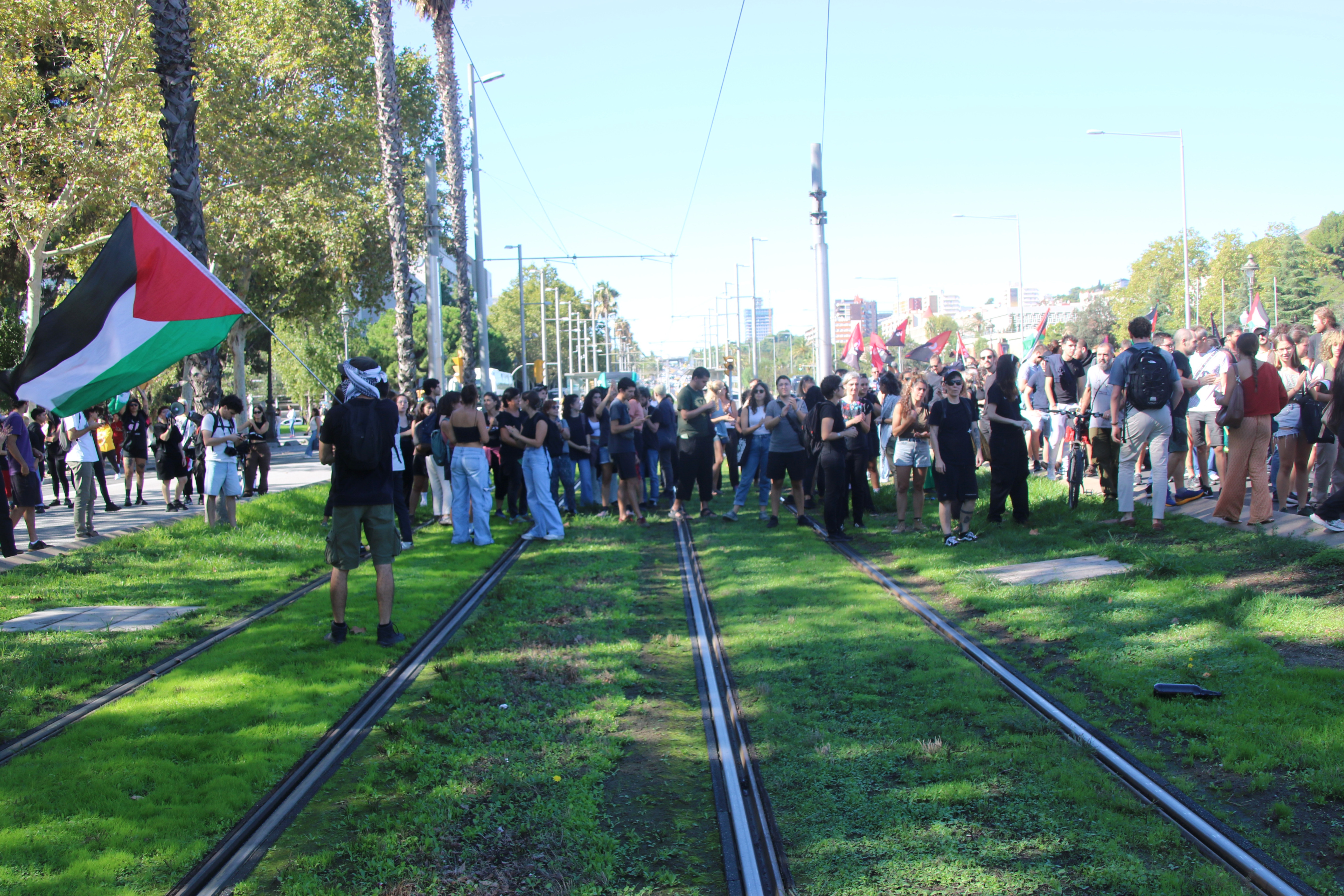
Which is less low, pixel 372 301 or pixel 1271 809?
pixel 372 301

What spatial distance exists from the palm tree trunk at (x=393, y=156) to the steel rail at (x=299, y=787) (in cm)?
1258

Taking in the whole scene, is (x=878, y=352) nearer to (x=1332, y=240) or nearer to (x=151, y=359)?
(x=151, y=359)

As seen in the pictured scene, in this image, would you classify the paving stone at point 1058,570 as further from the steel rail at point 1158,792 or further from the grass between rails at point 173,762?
the grass between rails at point 173,762

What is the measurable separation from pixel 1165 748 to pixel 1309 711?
90cm

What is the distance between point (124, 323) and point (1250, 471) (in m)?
9.88

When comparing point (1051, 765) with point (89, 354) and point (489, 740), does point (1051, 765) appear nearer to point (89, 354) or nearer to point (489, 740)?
point (489, 740)

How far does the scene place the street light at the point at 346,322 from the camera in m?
51.1

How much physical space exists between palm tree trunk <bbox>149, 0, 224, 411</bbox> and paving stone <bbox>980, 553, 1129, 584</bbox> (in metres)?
9.57

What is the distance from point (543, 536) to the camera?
12633 millimetres

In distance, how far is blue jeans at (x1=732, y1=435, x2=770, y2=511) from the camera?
46.6ft

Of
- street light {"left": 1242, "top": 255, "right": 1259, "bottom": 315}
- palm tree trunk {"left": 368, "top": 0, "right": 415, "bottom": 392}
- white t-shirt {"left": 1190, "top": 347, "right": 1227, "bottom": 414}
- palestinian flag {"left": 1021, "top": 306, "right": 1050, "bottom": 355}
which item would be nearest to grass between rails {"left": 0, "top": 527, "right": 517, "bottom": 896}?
white t-shirt {"left": 1190, "top": 347, "right": 1227, "bottom": 414}

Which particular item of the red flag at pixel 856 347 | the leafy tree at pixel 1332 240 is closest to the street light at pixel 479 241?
the red flag at pixel 856 347

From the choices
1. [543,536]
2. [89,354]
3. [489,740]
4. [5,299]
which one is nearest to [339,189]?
[5,299]

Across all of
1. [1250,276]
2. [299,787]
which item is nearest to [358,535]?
[299,787]
